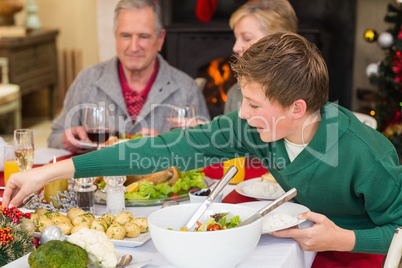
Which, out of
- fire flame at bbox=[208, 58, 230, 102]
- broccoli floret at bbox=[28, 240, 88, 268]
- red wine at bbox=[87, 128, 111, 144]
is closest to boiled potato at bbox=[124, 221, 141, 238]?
broccoli floret at bbox=[28, 240, 88, 268]

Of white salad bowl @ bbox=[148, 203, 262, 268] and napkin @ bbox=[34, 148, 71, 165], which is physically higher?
white salad bowl @ bbox=[148, 203, 262, 268]

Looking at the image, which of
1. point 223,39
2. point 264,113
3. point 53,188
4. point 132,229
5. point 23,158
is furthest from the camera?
point 223,39

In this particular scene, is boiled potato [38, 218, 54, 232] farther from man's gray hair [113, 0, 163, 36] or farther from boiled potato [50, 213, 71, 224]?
man's gray hair [113, 0, 163, 36]

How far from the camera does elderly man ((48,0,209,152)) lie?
2.69 meters

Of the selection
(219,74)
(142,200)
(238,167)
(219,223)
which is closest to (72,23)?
(219,74)

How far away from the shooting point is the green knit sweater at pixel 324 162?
4.58 feet

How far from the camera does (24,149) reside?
5.77 ft

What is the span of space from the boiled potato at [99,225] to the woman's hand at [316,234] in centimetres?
39

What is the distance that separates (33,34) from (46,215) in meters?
4.94

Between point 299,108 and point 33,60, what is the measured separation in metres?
4.98

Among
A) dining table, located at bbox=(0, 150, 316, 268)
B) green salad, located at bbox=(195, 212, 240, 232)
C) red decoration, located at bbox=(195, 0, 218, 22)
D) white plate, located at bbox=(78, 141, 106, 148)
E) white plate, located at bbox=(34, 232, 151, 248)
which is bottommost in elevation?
white plate, located at bbox=(78, 141, 106, 148)

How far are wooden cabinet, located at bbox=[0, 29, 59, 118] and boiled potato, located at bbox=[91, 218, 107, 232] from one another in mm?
4516

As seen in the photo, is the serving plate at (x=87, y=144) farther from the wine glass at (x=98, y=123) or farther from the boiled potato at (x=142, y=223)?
the boiled potato at (x=142, y=223)

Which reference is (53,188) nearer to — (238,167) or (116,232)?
(116,232)
